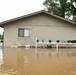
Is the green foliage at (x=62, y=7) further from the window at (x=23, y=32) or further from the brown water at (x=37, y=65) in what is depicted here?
the brown water at (x=37, y=65)

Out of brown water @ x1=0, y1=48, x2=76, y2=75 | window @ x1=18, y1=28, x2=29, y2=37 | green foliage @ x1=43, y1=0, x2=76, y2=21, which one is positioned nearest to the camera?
brown water @ x1=0, y1=48, x2=76, y2=75

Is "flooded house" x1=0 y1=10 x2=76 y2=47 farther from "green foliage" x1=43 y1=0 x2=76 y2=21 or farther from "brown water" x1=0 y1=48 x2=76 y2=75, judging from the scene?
"green foliage" x1=43 y1=0 x2=76 y2=21

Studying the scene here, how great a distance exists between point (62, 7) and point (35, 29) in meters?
13.0

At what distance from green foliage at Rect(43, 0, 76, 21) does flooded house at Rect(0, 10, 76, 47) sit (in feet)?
36.4

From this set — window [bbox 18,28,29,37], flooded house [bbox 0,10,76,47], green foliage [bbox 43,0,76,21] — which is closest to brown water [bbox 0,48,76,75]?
flooded house [bbox 0,10,76,47]

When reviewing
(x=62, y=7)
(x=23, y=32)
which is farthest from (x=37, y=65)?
(x=62, y=7)

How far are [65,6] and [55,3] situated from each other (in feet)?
6.51

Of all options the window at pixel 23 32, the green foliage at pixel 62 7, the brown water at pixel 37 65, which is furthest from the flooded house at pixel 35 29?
the green foliage at pixel 62 7

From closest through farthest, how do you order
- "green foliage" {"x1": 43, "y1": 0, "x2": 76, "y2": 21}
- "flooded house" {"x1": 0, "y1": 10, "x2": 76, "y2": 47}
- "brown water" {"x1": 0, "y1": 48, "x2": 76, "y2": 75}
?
"brown water" {"x1": 0, "y1": 48, "x2": 76, "y2": 75} → "flooded house" {"x1": 0, "y1": 10, "x2": 76, "y2": 47} → "green foliage" {"x1": 43, "y1": 0, "x2": 76, "y2": 21}

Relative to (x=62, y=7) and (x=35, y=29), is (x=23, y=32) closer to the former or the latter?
(x=35, y=29)

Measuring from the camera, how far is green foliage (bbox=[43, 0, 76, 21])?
34.5 m

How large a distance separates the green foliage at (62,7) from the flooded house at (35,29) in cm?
1108

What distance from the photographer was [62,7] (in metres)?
35.1

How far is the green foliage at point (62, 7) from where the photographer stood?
34469 mm
